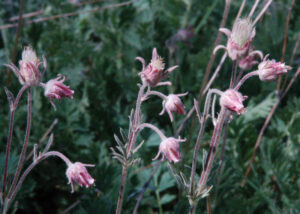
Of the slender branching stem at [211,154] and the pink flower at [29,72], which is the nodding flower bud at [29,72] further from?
the slender branching stem at [211,154]

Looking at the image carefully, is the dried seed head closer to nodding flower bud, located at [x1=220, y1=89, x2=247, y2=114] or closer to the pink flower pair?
nodding flower bud, located at [x1=220, y1=89, x2=247, y2=114]

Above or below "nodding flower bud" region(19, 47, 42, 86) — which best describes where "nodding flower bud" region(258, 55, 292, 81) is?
below

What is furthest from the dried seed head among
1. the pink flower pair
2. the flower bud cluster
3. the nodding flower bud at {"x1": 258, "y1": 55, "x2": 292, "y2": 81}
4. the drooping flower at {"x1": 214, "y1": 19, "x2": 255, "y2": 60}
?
the pink flower pair

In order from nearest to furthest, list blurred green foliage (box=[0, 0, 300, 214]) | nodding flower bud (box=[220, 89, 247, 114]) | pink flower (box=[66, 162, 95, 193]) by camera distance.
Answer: nodding flower bud (box=[220, 89, 247, 114]), pink flower (box=[66, 162, 95, 193]), blurred green foliage (box=[0, 0, 300, 214])

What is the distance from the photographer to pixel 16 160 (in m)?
2.15

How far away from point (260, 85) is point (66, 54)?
1727 mm

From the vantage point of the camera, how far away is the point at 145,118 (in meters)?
2.92

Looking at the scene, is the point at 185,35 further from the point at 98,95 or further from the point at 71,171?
the point at 71,171

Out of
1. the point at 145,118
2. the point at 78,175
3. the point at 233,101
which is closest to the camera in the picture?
the point at 233,101

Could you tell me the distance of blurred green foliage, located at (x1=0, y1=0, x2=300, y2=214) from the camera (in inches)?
96.3

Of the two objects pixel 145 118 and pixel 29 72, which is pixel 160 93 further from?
pixel 145 118

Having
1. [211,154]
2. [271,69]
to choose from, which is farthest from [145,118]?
[271,69]

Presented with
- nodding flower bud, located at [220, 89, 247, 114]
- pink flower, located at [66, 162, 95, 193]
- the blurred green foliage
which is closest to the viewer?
nodding flower bud, located at [220, 89, 247, 114]

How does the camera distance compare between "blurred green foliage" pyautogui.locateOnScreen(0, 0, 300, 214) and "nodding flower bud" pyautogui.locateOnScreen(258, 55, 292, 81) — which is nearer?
"nodding flower bud" pyautogui.locateOnScreen(258, 55, 292, 81)
